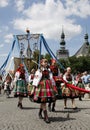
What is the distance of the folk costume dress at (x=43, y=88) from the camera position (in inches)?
401

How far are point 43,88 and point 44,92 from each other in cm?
11

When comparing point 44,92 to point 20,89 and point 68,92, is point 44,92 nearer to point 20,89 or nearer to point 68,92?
point 68,92

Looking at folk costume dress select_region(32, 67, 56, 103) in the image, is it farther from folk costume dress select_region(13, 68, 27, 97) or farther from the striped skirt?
folk costume dress select_region(13, 68, 27, 97)

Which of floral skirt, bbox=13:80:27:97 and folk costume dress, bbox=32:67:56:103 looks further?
floral skirt, bbox=13:80:27:97

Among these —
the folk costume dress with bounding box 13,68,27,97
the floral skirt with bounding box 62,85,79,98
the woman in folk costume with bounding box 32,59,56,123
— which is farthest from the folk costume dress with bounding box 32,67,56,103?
the folk costume dress with bounding box 13,68,27,97

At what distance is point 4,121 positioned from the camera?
10.1 metres

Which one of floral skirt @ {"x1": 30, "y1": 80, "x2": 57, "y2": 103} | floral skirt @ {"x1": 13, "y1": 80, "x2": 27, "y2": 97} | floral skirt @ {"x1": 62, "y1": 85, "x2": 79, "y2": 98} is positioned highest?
floral skirt @ {"x1": 13, "y1": 80, "x2": 27, "y2": 97}

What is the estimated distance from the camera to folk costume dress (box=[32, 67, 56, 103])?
10180 millimetres

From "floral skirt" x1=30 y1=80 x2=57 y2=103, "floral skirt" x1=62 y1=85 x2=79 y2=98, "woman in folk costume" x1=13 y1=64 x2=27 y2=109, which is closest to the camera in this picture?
"floral skirt" x1=30 y1=80 x2=57 y2=103

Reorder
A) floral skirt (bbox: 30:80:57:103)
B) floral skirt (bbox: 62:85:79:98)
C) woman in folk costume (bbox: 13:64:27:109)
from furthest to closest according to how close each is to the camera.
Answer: woman in folk costume (bbox: 13:64:27:109) < floral skirt (bbox: 62:85:79:98) < floral skirt (bbox: 30:80:57:103)

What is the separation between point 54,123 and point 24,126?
0.86 m

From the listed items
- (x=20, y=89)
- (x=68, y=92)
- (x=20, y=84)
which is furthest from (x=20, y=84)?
(x=68, y=92)

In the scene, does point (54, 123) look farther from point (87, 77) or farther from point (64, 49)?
point (64, 49)

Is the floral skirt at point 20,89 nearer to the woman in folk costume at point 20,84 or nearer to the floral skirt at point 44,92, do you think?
the woman in folk costume at point 20,84
